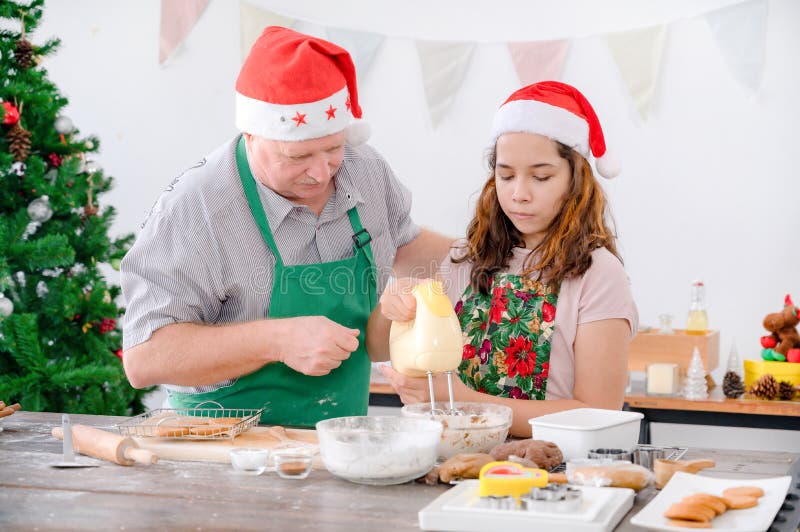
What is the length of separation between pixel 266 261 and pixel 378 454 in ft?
2.50

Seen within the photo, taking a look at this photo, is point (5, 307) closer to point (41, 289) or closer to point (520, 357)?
point (41, 289)

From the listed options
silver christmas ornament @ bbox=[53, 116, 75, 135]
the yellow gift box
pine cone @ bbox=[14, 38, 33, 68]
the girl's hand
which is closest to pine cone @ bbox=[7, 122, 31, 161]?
silver christmas ornament @ bbox=[53, 116, 75, 135]

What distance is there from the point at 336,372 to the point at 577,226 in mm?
661

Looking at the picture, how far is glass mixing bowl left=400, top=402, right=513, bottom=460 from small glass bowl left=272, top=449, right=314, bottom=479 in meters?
0.23

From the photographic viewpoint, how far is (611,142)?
14.8ft

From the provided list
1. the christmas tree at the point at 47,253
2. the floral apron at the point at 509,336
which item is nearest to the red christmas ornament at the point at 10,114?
the christmas tree at the point at 47,253

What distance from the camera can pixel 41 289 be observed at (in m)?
3.85

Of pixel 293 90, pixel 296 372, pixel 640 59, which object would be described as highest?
pixel 640 59

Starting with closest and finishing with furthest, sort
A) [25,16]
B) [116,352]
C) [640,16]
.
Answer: [25,16] < [116,352] < [640,16]

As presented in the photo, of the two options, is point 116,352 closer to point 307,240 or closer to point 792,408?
point 307,240

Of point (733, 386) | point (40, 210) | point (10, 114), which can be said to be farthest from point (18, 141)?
point (733, 386)

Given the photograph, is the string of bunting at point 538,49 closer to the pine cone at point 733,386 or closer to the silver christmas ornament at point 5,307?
the pine cone at point 733,386

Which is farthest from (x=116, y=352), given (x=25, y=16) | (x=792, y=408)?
(x=792, y=408)

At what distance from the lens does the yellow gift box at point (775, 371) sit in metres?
3.65
